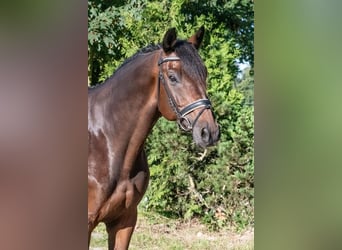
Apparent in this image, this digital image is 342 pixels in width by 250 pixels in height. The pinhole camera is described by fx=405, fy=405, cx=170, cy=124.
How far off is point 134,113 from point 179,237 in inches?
26.3

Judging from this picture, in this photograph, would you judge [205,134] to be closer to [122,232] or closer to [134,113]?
[134,113]

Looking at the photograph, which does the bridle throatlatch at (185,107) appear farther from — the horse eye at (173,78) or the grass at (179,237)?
the grass at (179,237)

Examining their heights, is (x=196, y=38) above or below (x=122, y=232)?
above

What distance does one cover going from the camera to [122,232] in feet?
5.26

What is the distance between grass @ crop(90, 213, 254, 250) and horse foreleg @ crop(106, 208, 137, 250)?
0.09 m

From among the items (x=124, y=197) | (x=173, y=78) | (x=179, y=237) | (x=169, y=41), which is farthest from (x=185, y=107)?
(x=179, y=237)

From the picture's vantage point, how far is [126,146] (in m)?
1.49

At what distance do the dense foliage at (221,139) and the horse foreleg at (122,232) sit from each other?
13 centimetres

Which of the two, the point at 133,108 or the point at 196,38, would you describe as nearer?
the point at 133,108

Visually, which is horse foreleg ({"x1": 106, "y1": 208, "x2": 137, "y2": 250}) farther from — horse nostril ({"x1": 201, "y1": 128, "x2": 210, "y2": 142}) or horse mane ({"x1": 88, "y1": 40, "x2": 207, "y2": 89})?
horse mane ({"x1": 88, "y1": 40, "x2": 207, "y2": 89})

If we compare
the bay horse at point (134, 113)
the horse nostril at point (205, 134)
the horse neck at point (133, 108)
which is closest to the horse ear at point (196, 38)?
the bay horse at point (134, 113)

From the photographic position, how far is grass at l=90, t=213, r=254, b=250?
1.73 meters

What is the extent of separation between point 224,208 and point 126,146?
0.63 metres
